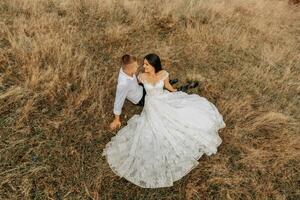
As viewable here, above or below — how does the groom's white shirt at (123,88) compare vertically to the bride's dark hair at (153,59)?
below

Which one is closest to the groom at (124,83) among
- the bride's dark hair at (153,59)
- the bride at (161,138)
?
the bride at (161,138)

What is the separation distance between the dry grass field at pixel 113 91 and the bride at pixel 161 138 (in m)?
0.16

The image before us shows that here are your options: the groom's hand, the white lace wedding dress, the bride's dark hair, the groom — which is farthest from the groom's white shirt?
the bride's dark hair

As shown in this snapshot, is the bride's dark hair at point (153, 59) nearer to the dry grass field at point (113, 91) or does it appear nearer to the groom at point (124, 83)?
the groom at point (124, 83)

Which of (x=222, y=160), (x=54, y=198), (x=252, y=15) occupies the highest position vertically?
(x=252, y=15)

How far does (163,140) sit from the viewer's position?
4188mm

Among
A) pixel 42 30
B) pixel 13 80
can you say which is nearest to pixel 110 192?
pixel 13 80

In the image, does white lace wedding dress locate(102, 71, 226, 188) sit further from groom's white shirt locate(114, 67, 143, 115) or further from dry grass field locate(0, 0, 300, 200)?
groom's white shirt locate(114, 67, 143, 115)

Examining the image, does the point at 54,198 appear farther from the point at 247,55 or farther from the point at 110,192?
the point at 247,55

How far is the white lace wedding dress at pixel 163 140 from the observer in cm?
392

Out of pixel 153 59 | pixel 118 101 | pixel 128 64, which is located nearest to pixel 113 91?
pixel 118 101

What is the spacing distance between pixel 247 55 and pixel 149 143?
3.99m

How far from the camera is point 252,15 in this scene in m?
9.30

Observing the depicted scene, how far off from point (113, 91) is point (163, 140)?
147 centimetres
